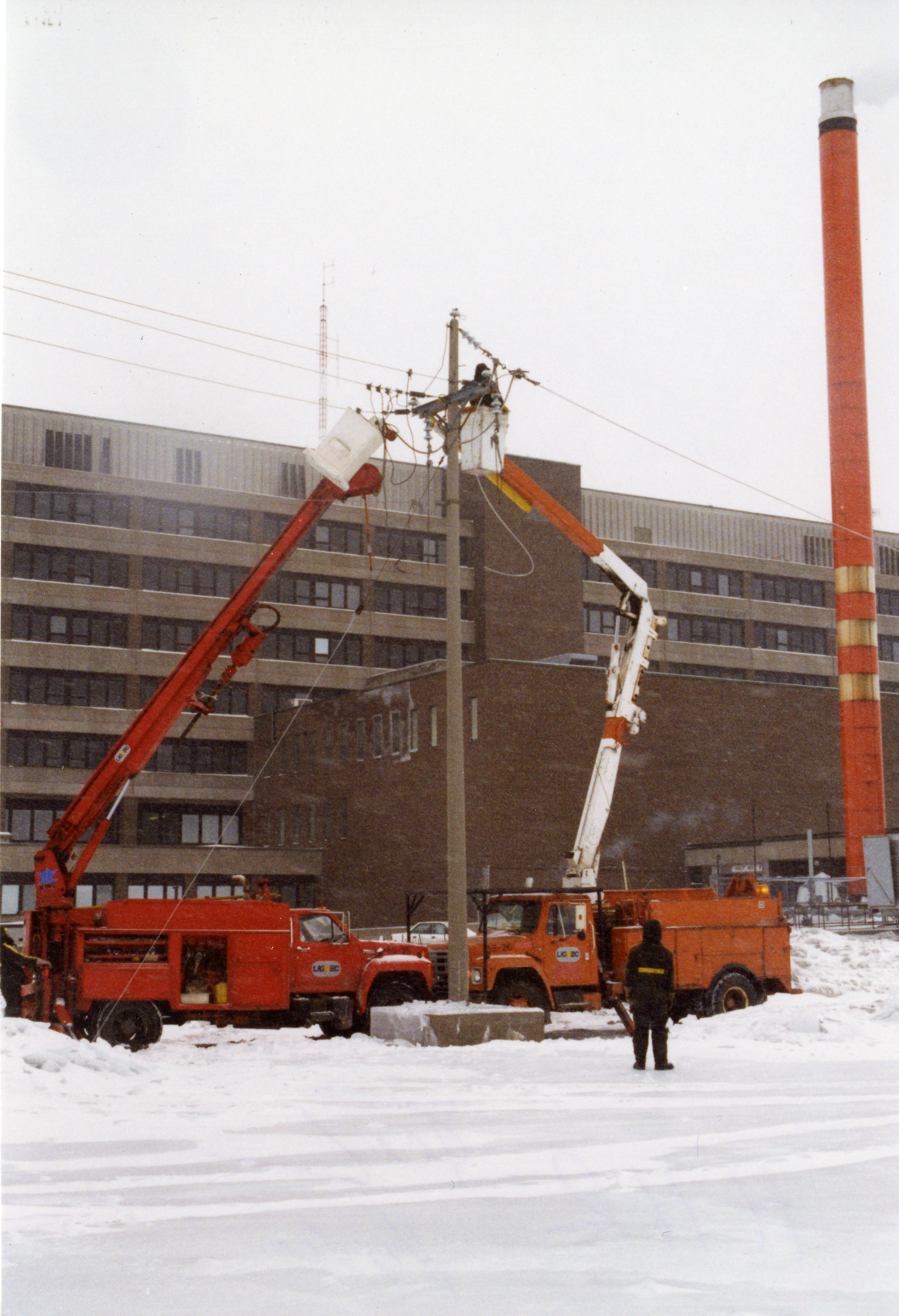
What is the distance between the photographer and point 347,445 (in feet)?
63.5

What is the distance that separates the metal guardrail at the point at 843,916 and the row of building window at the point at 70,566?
1497 inches

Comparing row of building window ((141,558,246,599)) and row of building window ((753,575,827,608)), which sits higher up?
row of building window ((753,575,827,608))

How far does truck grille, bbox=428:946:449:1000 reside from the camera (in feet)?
72.3

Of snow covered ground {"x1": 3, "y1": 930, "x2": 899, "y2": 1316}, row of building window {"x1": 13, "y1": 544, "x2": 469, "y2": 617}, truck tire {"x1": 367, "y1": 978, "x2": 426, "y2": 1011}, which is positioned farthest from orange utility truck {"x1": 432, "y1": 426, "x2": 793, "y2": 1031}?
row of building window {"x1": 13, "y1": 544, "x2": 469, "y2": 617}

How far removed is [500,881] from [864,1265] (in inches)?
1670

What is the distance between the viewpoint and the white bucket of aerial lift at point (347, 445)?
19.2 m

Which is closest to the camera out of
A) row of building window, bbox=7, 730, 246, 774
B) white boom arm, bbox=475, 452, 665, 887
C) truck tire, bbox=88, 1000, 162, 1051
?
truck tire, bbox=88, 1000, 162, 1051

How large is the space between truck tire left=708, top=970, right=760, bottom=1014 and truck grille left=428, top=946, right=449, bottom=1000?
427 cm

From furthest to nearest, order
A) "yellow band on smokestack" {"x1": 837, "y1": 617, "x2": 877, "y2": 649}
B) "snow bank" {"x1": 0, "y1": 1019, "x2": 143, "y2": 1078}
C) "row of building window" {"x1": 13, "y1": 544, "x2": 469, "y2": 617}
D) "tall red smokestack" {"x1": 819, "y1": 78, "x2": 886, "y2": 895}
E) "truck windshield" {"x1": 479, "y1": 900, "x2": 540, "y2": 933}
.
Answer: "row of building window" {"x1": 13, "y1": 544, "x2": 469, "y2": 617}
"yellow band on smokestack" {"x1": 837, "y1": 617, "x2": 877, "y2": 649}
"tall red smokestack" {"x1": 819, "y1": 78, "x2": 886, "y2": 895}
"truck windshield" {"x1": 479, "y1": 900, "x2": 540, "y2": 933}
"snow bank" {"x1": 0, "y1": 1019, "x2": 143, "y2": 1078}

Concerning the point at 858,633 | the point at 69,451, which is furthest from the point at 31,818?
the point at 858,633

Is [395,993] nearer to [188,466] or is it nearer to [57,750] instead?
[57,750]

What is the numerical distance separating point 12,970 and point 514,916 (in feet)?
27.7

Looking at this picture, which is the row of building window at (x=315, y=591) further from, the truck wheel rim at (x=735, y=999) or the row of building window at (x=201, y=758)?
the truck wheel rim at (x=735, y=999)

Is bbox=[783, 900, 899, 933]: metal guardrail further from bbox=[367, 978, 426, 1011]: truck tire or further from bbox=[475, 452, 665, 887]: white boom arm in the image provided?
bbox=[367, 978, 426, 1011]: truck tire
